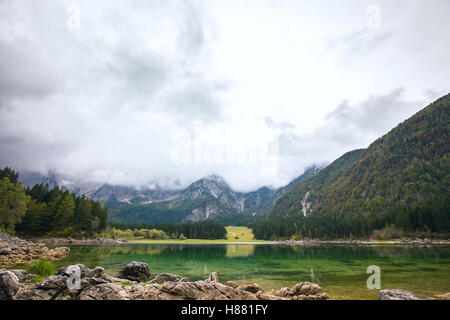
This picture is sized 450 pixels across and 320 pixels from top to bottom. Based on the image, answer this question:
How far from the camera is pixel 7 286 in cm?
2072

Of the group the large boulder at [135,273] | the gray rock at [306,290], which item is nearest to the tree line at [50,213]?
the large boulder at [135,273]

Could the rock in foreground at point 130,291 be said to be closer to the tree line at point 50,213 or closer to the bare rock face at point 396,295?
the bare rock face at point 396,295

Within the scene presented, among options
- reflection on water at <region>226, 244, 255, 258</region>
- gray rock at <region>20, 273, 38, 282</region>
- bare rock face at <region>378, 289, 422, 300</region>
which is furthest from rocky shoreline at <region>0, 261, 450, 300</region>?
reflection on water at <region>226, 244, 255, 258</region>

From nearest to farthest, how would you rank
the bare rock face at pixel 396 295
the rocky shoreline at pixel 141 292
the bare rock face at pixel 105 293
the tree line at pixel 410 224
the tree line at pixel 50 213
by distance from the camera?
the bare rock face at pixel 396 295 < the bare rock face at pixel 105 293 < the rocky shoreline at pixel 141 292 < the tree line at pixel 50 213 < the tree line at pixel 410 224

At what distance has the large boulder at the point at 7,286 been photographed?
20216 mm

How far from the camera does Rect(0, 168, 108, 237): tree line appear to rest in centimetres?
9371

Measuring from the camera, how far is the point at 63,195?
13325cm

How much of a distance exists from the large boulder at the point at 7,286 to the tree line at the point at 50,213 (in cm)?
9174

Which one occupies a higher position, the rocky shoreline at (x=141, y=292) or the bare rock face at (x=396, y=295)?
the bare rock face at (x=396, y=295)

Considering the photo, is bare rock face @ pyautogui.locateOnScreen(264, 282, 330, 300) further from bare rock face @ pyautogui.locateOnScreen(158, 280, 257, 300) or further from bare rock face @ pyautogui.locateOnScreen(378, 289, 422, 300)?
bare rock face @ pyautogui.locateOnScreen(378, 289, 422, 300)
